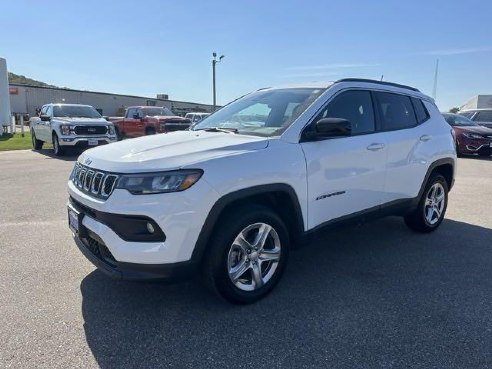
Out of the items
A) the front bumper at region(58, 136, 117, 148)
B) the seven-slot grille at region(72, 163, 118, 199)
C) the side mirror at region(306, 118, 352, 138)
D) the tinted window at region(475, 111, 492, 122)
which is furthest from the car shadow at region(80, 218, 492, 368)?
the tinted window at region(475, 111, 492, 122)

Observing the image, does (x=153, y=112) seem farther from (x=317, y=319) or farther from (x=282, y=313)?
(x=317, y=319)

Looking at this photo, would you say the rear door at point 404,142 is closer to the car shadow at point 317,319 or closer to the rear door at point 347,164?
the rear door at point 347,164

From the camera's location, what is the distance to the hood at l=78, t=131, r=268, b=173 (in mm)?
2914

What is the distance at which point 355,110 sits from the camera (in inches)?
167

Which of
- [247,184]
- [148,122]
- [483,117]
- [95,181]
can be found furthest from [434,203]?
[148,122]

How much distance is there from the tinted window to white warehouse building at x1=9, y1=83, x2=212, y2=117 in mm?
38697

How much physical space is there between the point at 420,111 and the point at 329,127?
2270 millimetres

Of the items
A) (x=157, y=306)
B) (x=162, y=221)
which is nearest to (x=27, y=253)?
(x=157, y=306)

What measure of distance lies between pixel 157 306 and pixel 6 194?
5.65 metres

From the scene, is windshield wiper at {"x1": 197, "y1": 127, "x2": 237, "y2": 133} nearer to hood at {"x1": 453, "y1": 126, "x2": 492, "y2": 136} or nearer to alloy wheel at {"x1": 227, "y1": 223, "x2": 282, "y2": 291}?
alloy wheel at {"x1": 227, "y1": 223, "x2": 282, "y2": 291}

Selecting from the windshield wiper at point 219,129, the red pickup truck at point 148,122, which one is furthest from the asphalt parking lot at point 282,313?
the red pickup truck at point 148,122

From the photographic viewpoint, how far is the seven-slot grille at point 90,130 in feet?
44.5

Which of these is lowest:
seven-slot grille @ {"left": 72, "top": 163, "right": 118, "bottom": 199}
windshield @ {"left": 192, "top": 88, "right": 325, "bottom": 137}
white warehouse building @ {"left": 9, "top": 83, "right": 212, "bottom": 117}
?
seven-slot grille @ {"left": 72, "top": 163, "right": 118, "bottom": 199}

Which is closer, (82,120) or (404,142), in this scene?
(404,142)
